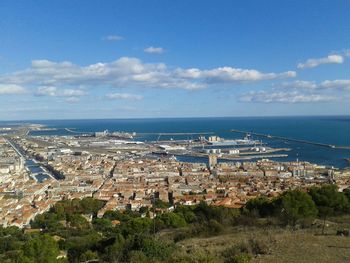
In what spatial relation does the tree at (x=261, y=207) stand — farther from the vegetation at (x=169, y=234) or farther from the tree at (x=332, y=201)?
the tree at (x=332, y=201)

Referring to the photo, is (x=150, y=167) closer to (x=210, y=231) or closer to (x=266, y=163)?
(x=266, y=163)


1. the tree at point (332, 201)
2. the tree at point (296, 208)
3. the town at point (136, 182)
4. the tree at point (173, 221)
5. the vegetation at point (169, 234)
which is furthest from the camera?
the town at point (136, 182)

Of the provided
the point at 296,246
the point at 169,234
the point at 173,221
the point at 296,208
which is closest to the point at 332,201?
the point at 296,208

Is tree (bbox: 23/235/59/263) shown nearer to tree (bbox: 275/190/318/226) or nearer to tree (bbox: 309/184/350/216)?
tree (bbox: 275/190/318/226)

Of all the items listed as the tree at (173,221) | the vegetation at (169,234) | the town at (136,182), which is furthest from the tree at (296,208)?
the town at (136,182)

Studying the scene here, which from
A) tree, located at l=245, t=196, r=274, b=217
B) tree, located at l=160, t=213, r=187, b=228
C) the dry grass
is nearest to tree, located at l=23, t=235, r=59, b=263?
the dry grass

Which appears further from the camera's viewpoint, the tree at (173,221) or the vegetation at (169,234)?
the tree at (173,221)

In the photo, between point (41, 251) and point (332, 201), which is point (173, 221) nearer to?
point (332, 201)

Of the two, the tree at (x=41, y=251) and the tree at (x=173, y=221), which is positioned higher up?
the tree at (x=41, y=251)

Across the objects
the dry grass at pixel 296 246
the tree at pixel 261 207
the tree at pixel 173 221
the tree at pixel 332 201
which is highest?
the dry grass at pixel 296 246

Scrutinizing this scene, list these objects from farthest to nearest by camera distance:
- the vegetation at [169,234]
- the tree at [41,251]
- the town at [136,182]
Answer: the town at [136,182], the tree at [41,251], the vegetation at [169,234]
